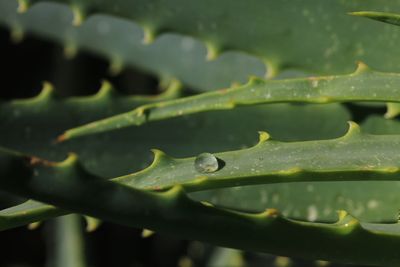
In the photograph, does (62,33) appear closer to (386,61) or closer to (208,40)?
(208,40)

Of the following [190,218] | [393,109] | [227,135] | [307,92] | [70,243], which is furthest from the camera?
[70,243]

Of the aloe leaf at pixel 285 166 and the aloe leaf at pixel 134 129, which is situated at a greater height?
the aloe leaf at pixel 134 129

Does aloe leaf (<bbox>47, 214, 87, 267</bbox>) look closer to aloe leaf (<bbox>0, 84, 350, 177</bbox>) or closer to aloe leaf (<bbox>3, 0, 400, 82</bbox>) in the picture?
aloe leaf (<bbox>0, 84, 350, 177</bbox>)

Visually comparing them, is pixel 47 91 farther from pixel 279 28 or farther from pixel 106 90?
pixel 279 28

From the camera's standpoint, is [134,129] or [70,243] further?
[70,243]

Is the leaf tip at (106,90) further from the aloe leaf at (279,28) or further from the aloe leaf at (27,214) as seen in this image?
the aloe leaf at (27,214)

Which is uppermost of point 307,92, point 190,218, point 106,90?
point 106,90

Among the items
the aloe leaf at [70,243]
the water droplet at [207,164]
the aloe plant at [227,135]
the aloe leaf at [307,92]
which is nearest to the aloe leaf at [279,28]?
the aloe plant at [227,135]

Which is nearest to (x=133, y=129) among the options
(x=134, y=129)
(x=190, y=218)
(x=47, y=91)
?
(x=134, y=129)

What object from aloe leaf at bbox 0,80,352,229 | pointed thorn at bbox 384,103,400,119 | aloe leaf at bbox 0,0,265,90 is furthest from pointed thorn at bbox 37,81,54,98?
pointed thorn at bbox 384,103,400,119
